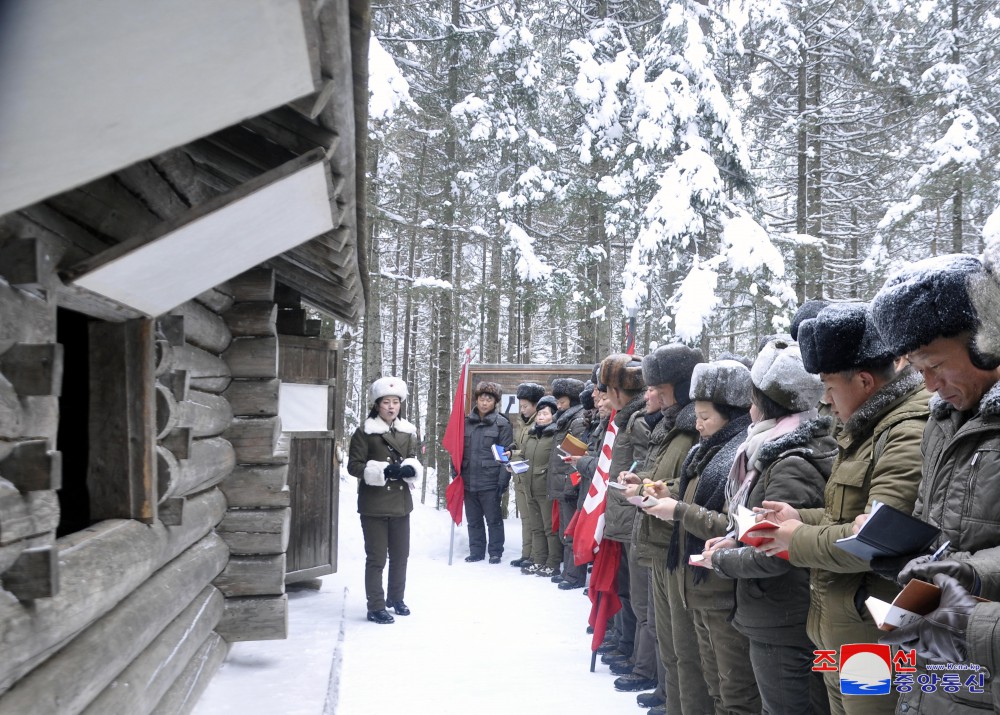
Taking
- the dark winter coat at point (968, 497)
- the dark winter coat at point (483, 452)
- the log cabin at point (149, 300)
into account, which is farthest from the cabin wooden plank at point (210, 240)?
the dark winter coat at point (483, 452)

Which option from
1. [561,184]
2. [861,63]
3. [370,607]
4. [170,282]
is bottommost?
[370,607]

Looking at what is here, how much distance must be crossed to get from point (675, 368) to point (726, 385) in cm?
96

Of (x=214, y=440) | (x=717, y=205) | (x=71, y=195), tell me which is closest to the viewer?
(x=71, y=195)

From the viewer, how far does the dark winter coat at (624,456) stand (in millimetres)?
6797

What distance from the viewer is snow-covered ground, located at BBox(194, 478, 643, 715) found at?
19.9ft

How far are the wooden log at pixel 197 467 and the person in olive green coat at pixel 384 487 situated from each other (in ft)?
7.28

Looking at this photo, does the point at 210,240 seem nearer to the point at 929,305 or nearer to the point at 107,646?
the point at 107,646

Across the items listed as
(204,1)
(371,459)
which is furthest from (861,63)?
(204,1)

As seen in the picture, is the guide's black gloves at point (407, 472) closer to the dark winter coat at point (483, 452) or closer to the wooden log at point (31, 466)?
the dark winter coat at point (483, 452)

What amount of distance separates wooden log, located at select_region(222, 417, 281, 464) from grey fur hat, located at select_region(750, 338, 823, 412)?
12.5ft

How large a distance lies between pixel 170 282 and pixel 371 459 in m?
5.26

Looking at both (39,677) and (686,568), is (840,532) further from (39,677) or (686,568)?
(39,677)

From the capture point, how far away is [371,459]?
8750mm

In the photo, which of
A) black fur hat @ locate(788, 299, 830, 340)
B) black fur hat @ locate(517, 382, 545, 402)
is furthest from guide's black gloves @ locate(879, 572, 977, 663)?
black fur hat @ locate(517, 382, 545, 402)
